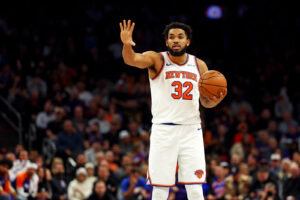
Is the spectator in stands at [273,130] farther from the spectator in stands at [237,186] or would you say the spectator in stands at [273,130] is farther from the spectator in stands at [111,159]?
the spectator in stands at [111,159]

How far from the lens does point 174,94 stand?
7.01m

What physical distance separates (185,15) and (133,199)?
994cm

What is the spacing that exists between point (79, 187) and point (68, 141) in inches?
65.4

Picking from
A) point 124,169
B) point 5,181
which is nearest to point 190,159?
point 5,181

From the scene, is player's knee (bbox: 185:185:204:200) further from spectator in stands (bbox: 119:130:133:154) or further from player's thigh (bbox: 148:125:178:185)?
spectator in stands (bbox: 119:130:133:154)

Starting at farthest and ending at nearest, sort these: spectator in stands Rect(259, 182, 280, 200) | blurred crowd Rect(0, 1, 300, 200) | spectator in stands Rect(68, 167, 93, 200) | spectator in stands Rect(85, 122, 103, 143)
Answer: spectator in stands Rect(85, 122, 103, 143) → blurred crowd Rect(0, 1, 300, 200) → spectator in stands Rect(68, 167, 93, 200) → spectator in stands Rect(259, 182, 280, 200)

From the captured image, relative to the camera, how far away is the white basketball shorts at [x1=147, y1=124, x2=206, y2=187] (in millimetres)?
6996

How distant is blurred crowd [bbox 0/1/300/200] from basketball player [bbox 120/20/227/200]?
193 inches

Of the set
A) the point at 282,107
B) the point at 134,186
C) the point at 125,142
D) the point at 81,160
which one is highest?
the point at 282,107

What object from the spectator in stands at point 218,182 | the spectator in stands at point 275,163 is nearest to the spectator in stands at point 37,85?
the spectator in stands at point 218,182

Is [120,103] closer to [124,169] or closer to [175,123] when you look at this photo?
[124,169]

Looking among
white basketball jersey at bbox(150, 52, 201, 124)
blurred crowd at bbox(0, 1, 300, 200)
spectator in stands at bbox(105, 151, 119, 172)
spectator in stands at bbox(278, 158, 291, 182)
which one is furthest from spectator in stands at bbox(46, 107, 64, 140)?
white basketball jersey at bbox(150, 52, 201, 124)

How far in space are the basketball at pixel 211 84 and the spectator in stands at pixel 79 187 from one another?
5929 mm

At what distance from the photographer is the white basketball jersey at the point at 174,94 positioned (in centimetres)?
702
